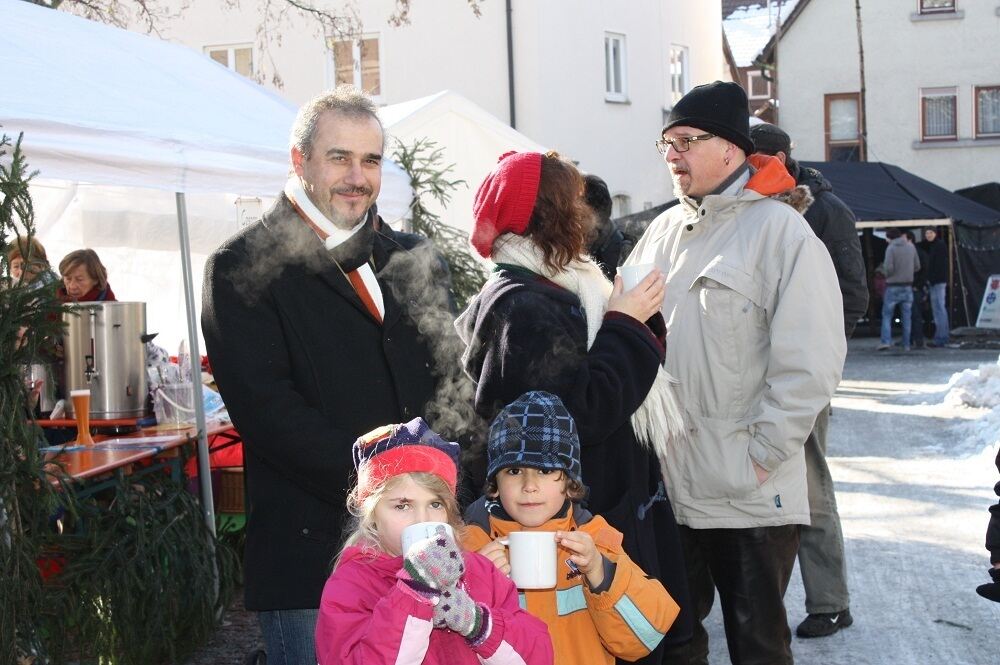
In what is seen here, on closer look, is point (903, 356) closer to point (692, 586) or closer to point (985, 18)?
point (985, 18)

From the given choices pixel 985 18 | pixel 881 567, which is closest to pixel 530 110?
pixel 985 18

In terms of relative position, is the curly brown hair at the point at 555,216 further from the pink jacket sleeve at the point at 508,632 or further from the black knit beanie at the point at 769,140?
the black knit beanie at the point at 769,140

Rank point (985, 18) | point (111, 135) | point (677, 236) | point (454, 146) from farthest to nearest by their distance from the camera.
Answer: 1. point (985, 18)
2. point (454, 146)
3. point (111, 135)
4. point (677, 236)

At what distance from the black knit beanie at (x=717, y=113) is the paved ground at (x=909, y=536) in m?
2.56

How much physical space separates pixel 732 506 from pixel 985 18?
29.2 metres

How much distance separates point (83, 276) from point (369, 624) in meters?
5.64

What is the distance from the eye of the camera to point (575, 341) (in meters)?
3.07

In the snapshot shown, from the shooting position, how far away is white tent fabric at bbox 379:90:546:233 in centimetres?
1049

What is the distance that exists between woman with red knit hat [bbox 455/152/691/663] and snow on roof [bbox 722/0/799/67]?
36.9m

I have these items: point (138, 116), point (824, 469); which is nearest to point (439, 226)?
point (138, 116)

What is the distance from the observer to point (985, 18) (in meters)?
29.5

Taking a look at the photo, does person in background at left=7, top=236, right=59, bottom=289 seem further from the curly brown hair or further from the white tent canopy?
the curly brown hair

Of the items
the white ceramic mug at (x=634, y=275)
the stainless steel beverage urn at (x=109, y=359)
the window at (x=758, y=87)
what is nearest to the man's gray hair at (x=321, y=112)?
the white ceramic mug at (x=634, y=275)

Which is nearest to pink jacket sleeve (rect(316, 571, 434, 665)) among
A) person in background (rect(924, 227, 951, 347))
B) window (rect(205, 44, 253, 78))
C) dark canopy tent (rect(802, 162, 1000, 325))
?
A: dark canopy tent (rect(802, 162, 1000, 325))
